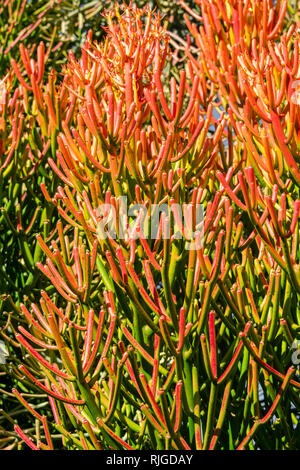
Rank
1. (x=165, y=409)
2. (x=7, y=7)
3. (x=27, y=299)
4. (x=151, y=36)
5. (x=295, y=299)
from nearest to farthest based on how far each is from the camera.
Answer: (x=165, y=409)
(x=295, y=299)
(x=151, y=36)
(x=27, y=299)
(x=7, y=7)

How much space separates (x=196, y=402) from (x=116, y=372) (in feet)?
0.46

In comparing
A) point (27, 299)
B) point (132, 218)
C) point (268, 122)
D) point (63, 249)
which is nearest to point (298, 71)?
point (268, 122)

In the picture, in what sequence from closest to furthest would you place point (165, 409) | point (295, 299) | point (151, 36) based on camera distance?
point (165, 409) < point (295, 299) < point (151, 36)

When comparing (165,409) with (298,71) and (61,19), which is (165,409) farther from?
(61,19)

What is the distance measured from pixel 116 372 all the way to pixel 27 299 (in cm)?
42

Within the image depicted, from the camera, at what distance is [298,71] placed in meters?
0.97

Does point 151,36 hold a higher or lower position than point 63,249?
higher

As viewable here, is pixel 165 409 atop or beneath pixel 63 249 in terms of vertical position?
beneath

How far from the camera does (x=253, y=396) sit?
0.85 m

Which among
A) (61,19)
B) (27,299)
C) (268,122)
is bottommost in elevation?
(27,299)

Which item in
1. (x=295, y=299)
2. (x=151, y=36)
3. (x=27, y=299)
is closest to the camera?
(x=295, y=299)

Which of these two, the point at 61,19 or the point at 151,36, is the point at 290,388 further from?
the point at 61,19

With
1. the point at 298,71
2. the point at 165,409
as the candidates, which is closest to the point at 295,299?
the point at 165,409

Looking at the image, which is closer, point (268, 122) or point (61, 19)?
point (268, 122)
